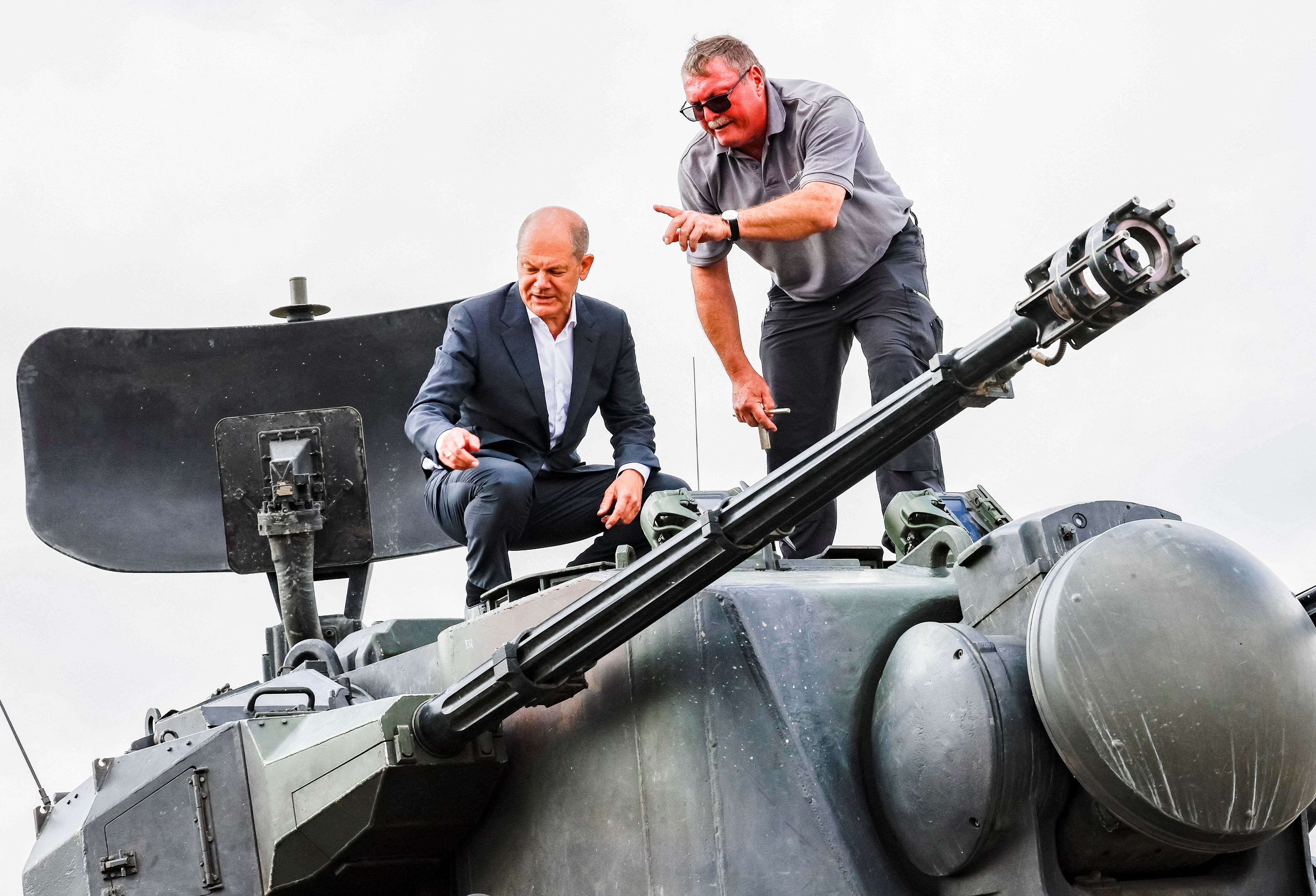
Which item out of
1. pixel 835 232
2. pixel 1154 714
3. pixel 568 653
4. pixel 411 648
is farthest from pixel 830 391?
pixel 1154 714

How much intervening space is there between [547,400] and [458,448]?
0.77 m

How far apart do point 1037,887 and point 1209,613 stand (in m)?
0.78

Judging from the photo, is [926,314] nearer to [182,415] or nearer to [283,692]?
[283,692]

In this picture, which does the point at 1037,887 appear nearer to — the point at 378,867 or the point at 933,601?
the point at 933,601

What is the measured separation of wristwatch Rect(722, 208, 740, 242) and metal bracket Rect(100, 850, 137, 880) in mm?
2674

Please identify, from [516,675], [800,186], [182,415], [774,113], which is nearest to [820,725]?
[516,675]

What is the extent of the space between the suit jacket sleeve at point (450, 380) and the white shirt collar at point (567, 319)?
220 millimetres

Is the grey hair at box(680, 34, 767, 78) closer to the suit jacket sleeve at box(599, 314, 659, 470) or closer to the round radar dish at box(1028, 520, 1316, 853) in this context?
the suit jacket sleeve at box(599, 314, 659, 470)

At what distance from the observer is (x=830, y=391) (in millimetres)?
7258

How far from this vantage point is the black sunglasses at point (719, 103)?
6.73m

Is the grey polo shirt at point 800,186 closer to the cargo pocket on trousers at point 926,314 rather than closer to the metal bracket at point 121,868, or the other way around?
the cargo pocket on trousers at point 926,314

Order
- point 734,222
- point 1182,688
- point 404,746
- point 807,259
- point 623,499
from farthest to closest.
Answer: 1. point 807,259
2. point 623,499
3. point 734,222
4. point 404,746
5. point 1182,688

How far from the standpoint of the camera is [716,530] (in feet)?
15.5

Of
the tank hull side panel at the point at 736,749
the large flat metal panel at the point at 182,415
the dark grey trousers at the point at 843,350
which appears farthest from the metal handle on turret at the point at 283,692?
the large flat metal panel at the point at 182,415
